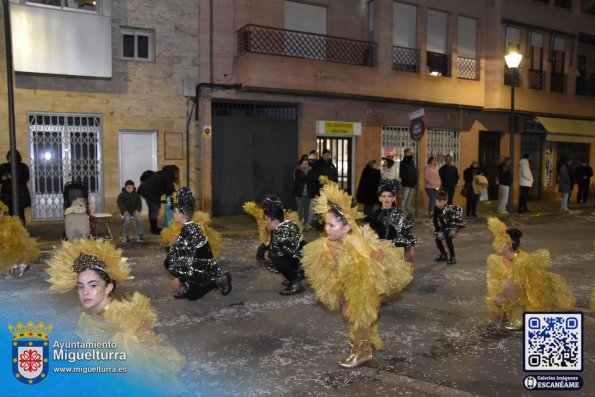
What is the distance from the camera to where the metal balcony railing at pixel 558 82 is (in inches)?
928

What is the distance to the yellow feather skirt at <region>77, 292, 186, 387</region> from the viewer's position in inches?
135

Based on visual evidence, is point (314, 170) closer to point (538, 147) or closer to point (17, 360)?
point (17, 360)

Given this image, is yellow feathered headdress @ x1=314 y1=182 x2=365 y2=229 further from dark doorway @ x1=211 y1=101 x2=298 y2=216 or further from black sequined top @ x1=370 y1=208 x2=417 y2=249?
dark doorway @ x1=211 y1=101 x2=298 y2=216

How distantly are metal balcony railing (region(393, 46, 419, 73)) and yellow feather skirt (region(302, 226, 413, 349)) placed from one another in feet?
50.4

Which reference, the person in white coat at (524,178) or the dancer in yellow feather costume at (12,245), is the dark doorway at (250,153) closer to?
the person in white coat at (524,178)

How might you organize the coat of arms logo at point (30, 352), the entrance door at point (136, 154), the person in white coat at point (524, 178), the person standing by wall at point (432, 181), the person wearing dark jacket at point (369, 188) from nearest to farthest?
the coat of arms logo at point (30, 352) → the person wearing dark jacket at point (369, 188) → the entrance door at point (136, 154) → the person standing by wall at point (432, 181) → the person in white coat at point (524, 178)

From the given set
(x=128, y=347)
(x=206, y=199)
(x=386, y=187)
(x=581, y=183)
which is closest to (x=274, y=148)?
(x=206, y=199)

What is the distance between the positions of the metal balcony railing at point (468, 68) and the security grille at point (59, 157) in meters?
13.2

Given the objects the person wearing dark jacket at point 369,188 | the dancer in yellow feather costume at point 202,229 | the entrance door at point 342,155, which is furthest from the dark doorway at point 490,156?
the dancer in yellow feather costume at point 202,229

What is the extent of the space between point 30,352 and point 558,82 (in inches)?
976

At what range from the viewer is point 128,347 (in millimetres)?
3426

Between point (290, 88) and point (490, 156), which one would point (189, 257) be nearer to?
point (290, 88)

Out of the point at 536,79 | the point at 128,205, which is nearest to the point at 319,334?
the point at 128,205

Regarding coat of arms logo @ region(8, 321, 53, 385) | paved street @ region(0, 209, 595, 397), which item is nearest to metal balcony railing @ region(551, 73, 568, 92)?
paved street @ region(0, 209, 595, 397)
